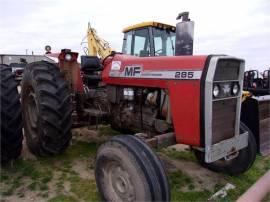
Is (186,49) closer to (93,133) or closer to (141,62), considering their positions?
(141,62)

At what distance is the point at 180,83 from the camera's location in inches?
132

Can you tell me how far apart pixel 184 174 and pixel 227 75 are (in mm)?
1654

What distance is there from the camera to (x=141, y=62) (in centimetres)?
388

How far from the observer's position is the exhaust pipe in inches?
155

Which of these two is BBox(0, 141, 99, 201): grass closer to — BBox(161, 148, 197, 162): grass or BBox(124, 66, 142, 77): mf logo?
BBox(161, 148, 197, 162): grass

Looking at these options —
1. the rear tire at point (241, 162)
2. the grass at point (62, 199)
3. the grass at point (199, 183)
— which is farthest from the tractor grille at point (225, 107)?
the grass at point (62, 199)

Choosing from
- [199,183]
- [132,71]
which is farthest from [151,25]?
[199,183]

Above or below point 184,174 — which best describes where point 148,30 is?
above

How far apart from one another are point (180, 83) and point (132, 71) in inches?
33.0

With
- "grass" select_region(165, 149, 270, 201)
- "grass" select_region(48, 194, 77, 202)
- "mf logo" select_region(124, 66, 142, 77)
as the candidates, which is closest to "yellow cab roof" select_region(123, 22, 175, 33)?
"mf logo" select_region(124, 66, 142, 77)

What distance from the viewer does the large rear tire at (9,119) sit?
3.97 meters

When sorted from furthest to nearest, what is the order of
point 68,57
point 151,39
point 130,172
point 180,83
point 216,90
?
1. point 151,39
2. point 68,57
3. point 180,83
4. point 216,90
5. point 130,172

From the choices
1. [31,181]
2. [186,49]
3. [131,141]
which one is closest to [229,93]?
[186,49]

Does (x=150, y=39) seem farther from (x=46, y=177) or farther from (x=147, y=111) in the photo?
(x=46, y=177)
